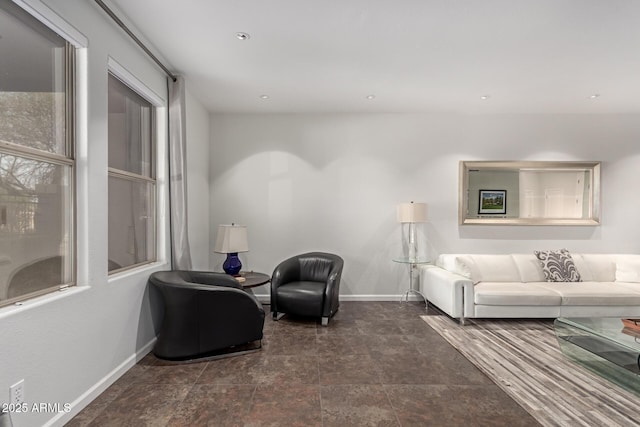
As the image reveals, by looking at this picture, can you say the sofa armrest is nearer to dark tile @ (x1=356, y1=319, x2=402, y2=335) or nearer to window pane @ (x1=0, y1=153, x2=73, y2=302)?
dark tile @ (x1=356, y1=319, x2=402, y2=335)

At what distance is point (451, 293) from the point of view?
153 inches

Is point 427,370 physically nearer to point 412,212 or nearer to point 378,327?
point 378,327

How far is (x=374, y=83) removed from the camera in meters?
3.76

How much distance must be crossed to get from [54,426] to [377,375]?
2081 mm

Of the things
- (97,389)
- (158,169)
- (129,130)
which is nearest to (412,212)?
(158,169)

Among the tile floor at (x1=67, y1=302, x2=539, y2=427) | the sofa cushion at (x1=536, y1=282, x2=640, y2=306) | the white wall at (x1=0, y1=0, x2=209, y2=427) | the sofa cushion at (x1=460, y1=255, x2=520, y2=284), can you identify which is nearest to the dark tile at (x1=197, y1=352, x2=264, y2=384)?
the tile floor at (x1=67, y1=302, x2=539, y2=427)

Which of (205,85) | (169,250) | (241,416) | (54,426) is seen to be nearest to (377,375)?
(241,416)

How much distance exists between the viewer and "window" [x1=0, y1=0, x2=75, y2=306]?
5.47 ft

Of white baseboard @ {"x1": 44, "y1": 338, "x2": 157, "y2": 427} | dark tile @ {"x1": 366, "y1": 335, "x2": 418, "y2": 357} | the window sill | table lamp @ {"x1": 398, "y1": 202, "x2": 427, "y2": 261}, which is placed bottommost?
dark tile @ {"x1": 366, "y1": 335, "x2": 418, "y2": 357}

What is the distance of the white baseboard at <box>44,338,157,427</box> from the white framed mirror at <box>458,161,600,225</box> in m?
4.33

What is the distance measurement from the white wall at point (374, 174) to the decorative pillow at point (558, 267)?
446mm

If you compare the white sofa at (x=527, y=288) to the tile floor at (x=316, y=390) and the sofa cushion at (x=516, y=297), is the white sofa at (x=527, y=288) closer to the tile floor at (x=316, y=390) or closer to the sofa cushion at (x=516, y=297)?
the sofa cushion at (x=516, y=297)

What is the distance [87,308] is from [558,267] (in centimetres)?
513

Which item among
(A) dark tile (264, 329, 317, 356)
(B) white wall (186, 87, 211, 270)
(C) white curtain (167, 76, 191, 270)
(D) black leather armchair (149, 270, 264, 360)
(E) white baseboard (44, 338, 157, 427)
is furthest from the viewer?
(B) white wall (186, 87, 211, 270)
